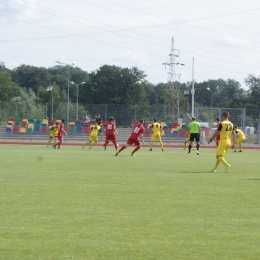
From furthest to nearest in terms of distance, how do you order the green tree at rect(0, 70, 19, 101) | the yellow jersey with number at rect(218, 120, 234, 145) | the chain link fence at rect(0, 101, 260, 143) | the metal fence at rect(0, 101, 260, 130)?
the green tree at rect(0, 70, 19, 101) → the metal fence at rect(0, 101, 260, 130) → the chain link fence at rect(0, 101, 260, 143) → the yellow jersey with number at rect(218, 120, 234, 145)

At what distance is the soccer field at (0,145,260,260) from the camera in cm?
758

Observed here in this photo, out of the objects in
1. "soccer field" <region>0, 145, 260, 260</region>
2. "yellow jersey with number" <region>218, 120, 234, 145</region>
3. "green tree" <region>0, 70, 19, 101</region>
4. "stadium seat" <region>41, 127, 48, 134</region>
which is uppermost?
"green tree" <region>0, 70, 19, 101</region>

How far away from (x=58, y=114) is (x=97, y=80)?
5796 centimetres

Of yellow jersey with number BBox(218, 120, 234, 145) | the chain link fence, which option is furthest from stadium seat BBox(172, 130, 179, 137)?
yellow jersey with number BBox(218, 120, 234, 145)

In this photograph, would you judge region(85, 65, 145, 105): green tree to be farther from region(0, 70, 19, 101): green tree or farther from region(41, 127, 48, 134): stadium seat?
region(41, 127, 48, 134): stadium seat

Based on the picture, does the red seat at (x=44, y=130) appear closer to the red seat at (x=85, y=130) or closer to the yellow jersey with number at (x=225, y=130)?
the red seat at (x=85, y=130)

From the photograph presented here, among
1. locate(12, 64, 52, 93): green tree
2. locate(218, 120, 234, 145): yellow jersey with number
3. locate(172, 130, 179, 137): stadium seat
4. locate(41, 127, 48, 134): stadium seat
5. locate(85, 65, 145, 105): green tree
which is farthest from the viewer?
locate(12, 64, 52, 93): green tree

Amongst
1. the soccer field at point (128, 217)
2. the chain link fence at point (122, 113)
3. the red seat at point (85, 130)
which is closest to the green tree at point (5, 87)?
the chain link fence at point (122, 113)

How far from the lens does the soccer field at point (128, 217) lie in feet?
24.9

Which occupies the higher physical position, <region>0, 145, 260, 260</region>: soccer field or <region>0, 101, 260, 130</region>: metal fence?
<region>0, 101, 260, 130</region>: metal fence

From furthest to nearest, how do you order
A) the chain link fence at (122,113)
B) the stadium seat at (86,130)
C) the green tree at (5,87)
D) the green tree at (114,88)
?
the green tree at (114,88), the green tree at (5,87), the stadium seat at (86,130), the chain link fence at (122,113)

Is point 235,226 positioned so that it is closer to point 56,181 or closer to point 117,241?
point 117,241

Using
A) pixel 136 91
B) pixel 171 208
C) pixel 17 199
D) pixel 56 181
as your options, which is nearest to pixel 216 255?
pixel 171 208

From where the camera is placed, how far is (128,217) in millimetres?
9891
